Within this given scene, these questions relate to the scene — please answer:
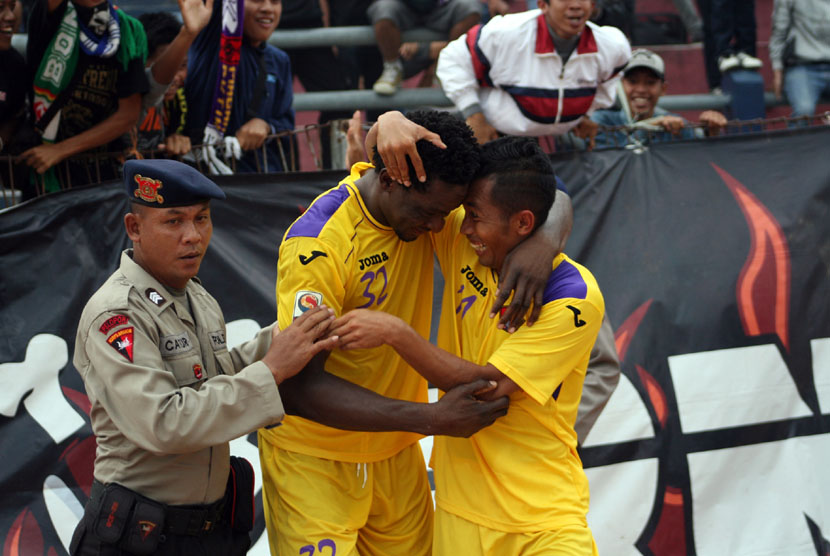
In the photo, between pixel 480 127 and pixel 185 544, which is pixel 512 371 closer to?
pixel 185 544

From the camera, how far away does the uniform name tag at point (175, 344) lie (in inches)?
124

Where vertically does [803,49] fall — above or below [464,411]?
above

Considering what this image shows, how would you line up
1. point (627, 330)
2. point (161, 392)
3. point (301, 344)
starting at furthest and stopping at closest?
point (627, 330), point (301, 344), point (161, 392)

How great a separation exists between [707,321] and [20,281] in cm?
378

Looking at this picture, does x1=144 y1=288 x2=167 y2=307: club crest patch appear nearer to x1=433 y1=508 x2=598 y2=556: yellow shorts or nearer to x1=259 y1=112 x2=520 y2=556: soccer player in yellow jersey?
x1=259 y1=112 x2=520 y2=556: soccer player in yellow jersey

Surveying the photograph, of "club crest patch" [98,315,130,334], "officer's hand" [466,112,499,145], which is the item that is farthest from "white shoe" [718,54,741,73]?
"club crest patch" [98,315,130,334]

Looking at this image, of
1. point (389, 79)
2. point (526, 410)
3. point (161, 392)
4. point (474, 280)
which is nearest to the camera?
point (161, 392)

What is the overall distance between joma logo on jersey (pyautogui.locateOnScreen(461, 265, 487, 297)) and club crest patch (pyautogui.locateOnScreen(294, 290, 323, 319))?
0.59 meters

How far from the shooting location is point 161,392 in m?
2.94

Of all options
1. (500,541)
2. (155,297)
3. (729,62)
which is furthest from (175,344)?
(729,62)

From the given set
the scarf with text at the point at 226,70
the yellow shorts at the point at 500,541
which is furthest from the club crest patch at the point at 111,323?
the scarf with text at the point at 226,70

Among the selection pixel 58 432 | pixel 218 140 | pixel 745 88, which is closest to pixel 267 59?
pixel 218 140

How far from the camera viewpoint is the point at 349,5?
7977 millimetres

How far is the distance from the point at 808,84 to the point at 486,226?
6.09 meters
